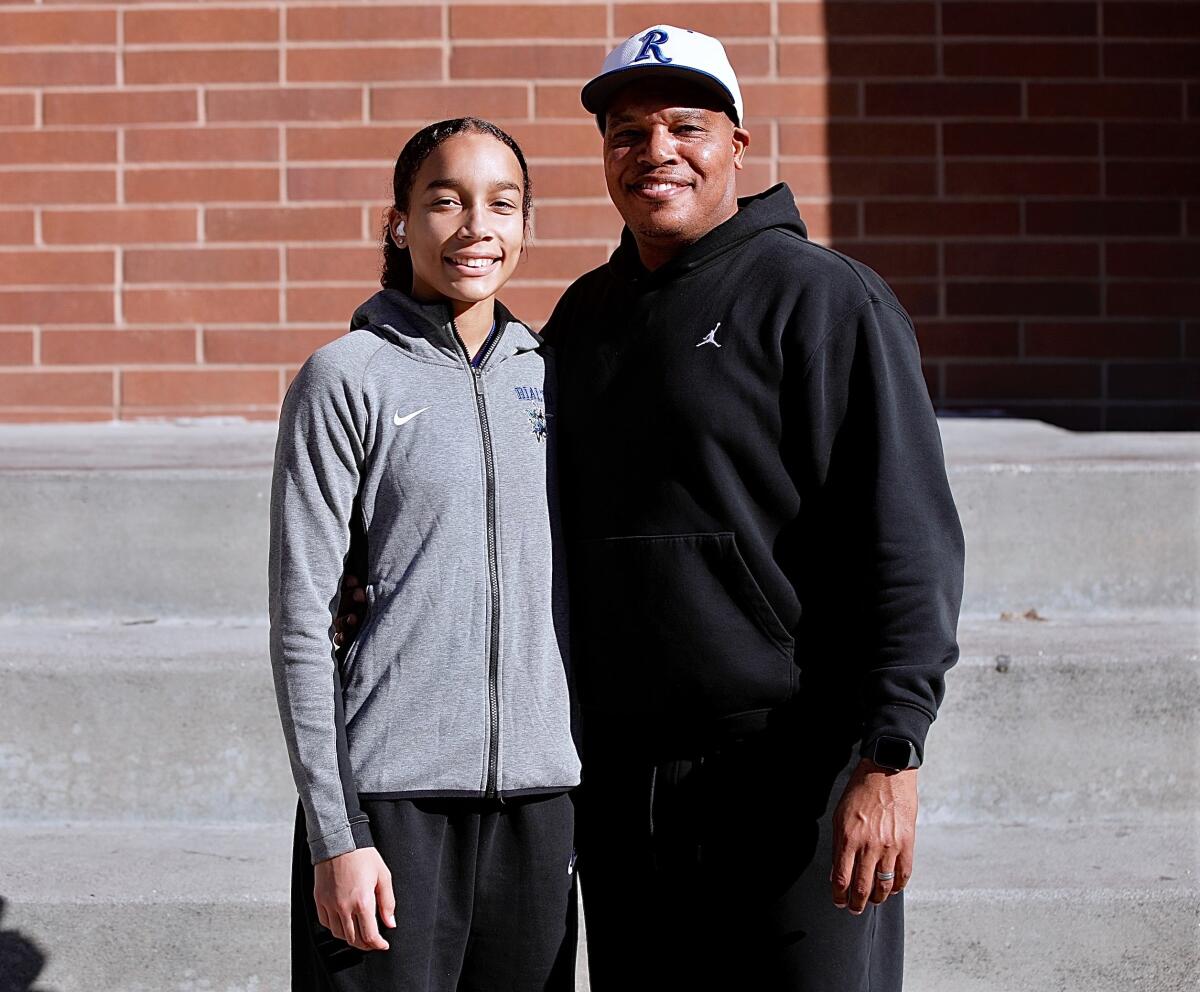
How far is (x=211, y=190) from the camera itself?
14.2 feet

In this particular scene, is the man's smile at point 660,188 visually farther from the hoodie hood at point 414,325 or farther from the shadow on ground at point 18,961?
the shadow on ground at point 18,961

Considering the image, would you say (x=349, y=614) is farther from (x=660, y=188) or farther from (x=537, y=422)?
(x=660, y=188)

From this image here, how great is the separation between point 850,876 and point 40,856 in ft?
5.92

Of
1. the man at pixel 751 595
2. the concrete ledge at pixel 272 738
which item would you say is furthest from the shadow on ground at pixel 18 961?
the man at pixel 751 595

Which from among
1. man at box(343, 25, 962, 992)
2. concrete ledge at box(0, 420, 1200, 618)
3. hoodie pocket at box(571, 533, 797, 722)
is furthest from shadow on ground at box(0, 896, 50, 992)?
hoodie pocket at box(571, 533, 797, 722)

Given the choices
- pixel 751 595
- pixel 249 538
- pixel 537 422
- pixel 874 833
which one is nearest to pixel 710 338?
pixel 537 422

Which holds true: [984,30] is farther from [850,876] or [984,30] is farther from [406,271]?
[850,876]

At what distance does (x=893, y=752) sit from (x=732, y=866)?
0.33 m

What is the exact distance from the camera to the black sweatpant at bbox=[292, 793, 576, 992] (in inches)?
73.5

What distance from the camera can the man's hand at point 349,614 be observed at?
75.4 inches

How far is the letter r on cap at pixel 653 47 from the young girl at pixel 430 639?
27 centimetres

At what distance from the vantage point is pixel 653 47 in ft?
6.86

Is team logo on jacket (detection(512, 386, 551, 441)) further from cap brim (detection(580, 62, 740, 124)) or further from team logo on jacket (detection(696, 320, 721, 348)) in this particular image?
cap brim (detection(580, 62, 740, 124))

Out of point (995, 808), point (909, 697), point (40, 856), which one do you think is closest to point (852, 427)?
point (909, 697)
